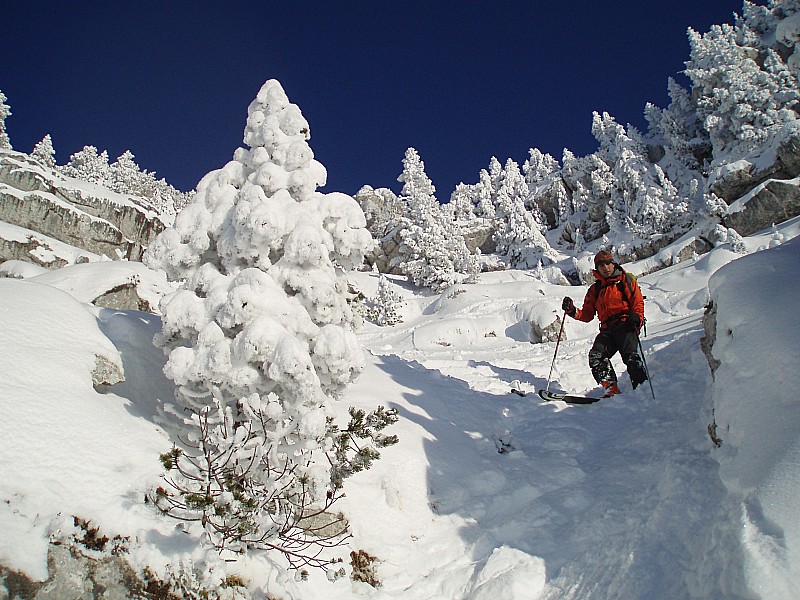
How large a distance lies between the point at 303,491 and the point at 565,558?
96.1 inches

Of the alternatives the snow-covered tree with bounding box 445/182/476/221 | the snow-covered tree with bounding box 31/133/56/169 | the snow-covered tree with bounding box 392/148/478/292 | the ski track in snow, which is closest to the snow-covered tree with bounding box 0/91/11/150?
the snow-covered tree with bounding box 31/133/56/169

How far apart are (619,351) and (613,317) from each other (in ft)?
2.23

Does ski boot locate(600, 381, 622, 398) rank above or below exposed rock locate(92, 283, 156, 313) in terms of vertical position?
below

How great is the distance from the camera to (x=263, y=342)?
501cm

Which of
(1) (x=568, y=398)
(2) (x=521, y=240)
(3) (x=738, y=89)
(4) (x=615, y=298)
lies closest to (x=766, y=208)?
(3) (x=738, y=89)

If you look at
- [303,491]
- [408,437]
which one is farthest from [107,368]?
[408,437]

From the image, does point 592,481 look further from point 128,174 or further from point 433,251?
point 128,174

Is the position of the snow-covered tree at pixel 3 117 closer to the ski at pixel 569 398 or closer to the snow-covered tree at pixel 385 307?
the snow-covered tree at pixel 385 307

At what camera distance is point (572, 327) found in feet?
69.9

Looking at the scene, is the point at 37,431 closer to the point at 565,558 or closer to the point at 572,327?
the point at 565,558

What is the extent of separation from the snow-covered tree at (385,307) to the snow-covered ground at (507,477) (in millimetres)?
26343

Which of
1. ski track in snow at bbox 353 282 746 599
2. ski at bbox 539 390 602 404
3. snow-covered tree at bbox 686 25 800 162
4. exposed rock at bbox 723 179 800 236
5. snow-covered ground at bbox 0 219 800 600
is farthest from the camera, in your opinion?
snow-covered tree at bbox 686 25 800 162

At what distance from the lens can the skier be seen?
8.61 meters

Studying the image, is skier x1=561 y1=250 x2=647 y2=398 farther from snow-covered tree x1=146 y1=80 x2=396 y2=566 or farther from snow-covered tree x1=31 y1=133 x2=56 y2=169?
snow-covered tree x1=31 y1=133 x2=56 y2=169
